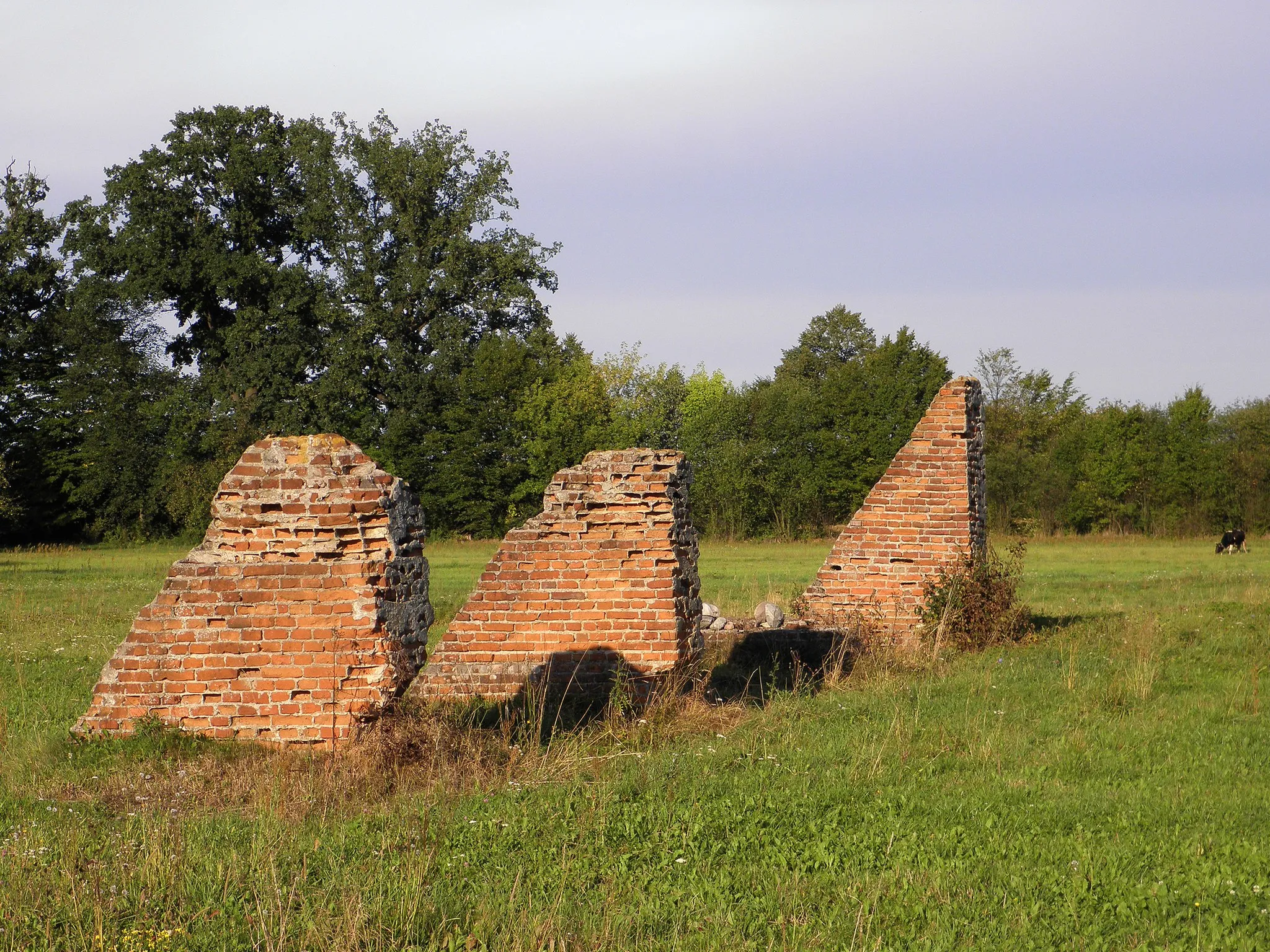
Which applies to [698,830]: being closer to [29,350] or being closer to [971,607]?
[971,607]

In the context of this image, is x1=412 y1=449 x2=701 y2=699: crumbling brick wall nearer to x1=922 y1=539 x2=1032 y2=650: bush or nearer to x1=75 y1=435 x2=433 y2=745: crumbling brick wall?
x1=75 y1=435 x2=433 y2=745: crumbling brick wall

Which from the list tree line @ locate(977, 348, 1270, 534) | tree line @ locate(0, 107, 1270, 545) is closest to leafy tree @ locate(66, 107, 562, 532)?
tree line @ locate(0, 107, 1270, 545)

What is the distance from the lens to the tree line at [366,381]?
41625mm

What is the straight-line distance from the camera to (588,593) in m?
9.51

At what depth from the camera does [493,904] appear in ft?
15.0

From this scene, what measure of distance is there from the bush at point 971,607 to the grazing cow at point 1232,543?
26751 millimetres

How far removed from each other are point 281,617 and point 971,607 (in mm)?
8517

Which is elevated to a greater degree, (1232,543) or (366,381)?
(366,381)

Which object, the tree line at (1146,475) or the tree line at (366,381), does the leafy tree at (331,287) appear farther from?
the tree line at (1146,475)

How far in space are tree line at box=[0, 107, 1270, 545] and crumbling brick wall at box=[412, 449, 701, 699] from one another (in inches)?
1299

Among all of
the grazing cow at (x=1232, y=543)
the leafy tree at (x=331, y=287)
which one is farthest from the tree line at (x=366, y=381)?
the grazing cow at (x=1232, y=543)

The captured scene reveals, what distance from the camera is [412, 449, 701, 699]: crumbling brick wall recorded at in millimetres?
9297

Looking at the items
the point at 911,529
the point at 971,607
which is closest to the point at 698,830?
the point at 971,607

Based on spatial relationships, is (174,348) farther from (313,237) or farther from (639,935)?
(639,935)
